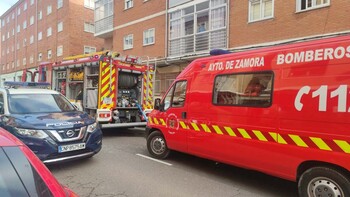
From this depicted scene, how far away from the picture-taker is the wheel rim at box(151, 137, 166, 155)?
634 cm

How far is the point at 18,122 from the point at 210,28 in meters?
11.8

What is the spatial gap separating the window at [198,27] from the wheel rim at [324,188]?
11.4 meters

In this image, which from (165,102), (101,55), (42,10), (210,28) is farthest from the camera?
(42,10)

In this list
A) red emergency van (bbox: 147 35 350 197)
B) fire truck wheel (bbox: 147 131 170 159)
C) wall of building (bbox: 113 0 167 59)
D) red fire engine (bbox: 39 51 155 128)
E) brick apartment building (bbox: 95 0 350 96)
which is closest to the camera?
red emergency van (bbox: 147 35 350 197)

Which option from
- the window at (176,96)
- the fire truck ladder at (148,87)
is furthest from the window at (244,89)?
the fire truck ladder at (148,87)

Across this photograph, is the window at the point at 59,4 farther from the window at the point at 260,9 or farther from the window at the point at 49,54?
the window at the point at 260,9

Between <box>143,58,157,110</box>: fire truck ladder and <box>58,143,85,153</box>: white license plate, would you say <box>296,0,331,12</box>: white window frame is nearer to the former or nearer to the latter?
<box>143,58,157,110</box>: fire truck ladder

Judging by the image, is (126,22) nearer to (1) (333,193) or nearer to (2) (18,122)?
(2) (18,122)

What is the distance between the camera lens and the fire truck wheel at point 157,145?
20.7ft

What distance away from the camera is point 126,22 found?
2114 cm

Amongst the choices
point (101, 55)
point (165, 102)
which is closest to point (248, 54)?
point (165, 102)

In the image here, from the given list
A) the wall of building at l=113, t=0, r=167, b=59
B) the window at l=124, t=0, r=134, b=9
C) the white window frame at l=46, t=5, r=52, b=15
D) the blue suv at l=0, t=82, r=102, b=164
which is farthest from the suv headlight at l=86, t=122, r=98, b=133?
the white window frame at l=46, t=5, r=52, b=15

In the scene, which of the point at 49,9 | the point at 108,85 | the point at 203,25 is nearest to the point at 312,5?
the point at 203,25

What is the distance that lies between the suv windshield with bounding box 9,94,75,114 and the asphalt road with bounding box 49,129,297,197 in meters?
1.40
